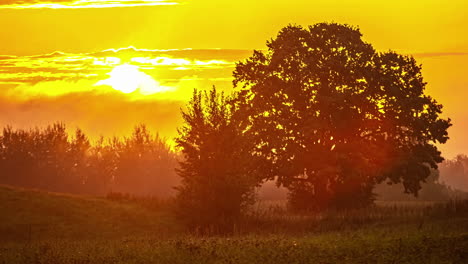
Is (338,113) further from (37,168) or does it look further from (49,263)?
(37,168)

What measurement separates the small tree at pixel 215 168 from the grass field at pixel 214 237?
6.20 feet

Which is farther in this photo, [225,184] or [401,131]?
[401,131]

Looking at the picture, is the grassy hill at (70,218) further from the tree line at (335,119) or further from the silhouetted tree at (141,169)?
the silhouetted tree at (141,169)

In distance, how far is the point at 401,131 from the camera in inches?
2601

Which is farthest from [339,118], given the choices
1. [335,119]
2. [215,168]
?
[215,168]

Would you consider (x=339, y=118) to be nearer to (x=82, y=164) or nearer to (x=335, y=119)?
(x=335, y=119)

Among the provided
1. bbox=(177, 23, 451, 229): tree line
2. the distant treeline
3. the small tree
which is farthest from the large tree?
the distant treeline

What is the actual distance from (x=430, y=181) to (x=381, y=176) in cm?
4756

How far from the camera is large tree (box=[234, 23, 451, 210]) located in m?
64.4

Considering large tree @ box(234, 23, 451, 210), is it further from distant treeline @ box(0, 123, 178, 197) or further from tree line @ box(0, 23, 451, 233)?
distant treeline @ box(0, 123, 178, 197)

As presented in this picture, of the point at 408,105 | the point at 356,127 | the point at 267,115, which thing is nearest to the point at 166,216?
the point at 267,115

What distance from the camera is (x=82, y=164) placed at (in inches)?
4742

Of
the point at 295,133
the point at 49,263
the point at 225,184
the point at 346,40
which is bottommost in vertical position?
the point at 49,263

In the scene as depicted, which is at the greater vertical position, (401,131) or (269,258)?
(401,131)
